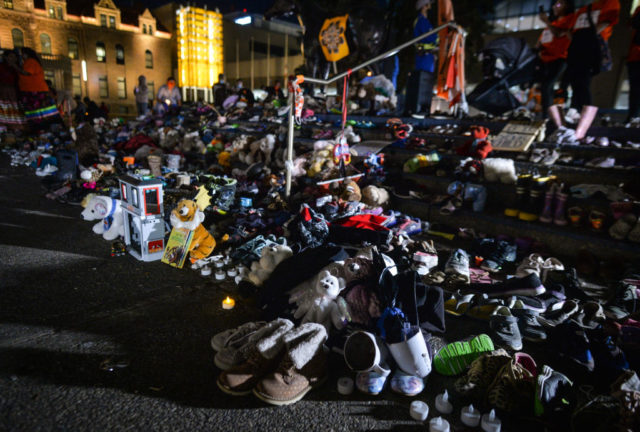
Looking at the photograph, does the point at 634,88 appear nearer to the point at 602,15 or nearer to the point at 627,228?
the point at 602,15

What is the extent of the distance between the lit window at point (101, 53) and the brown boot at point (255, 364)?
37.9 m

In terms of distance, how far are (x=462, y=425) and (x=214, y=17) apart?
35.1 metres

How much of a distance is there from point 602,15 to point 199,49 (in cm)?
3125

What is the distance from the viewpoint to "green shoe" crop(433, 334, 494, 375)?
99.3 inches

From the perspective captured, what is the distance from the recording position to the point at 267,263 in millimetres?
3621

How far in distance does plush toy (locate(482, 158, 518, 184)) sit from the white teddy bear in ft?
11.8

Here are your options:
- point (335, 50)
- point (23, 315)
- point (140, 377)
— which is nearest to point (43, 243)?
point (23, 315)

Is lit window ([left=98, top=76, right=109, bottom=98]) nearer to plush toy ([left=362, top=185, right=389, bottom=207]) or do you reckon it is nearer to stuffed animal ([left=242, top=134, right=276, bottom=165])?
stuffed animal ([left=242, top=134, right=276, bottom=165])

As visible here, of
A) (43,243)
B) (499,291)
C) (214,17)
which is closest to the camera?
(499,291)

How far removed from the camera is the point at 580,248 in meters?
4.43

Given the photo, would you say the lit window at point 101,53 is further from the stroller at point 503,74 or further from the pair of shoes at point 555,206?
the pair of shoes at point 555,206

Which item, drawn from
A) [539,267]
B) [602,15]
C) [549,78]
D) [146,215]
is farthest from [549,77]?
[146,215]

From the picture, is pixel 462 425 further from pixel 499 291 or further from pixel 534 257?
pixel 534 257

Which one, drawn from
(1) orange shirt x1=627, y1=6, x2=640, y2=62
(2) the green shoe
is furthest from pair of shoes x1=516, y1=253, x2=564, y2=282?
(1) orange shirt x1=627, y1=6, x2=640, y2=62
